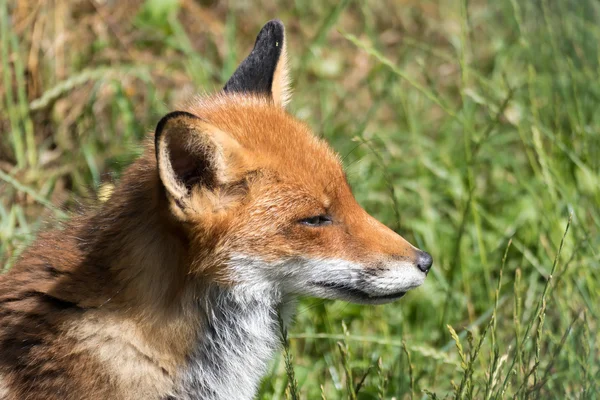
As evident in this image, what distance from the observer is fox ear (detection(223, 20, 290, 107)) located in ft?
13.6

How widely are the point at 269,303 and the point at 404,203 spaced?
10.1 ft

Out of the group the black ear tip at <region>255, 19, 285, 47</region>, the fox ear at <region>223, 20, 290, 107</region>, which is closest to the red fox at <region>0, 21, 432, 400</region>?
the fox ear at <region>223, 20, 290, 107</region>

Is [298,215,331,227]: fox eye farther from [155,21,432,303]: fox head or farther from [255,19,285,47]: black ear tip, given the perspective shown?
[255,19,285,47]: black ear tip

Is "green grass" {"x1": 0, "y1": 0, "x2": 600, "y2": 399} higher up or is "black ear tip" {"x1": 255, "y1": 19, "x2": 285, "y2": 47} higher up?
"black ear tip" {"x1": 255, "y1": 19, "x2": 285, "y2": 47}

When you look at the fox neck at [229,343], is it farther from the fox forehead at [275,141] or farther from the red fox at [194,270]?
the fox forehead at [275,141]

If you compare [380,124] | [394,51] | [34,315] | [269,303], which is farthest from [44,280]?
[394,51]

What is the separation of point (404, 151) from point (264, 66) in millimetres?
2877

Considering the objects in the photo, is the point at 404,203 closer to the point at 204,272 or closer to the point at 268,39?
the point at 268,39

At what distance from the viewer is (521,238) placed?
6.07 m

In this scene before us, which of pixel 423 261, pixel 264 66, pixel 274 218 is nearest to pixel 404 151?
pixel 264 66

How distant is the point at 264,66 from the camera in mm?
4184

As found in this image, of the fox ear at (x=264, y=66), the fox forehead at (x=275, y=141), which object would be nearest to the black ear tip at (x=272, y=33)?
the fox ear at (x=264, y=66)

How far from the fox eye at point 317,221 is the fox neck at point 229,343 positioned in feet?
1.17

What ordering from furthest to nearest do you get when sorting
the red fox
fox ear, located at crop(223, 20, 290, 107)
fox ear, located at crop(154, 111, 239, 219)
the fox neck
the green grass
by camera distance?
the green grass < fox ear, located at crop(223, 20, 290, 107) < the fox neck < the red fox < fox ear, located at crop(154, 111, 239, 219)
